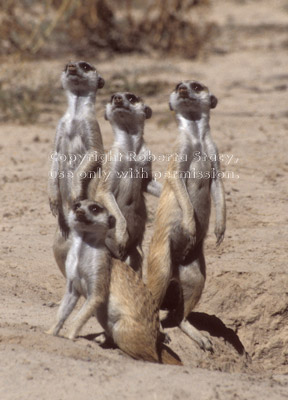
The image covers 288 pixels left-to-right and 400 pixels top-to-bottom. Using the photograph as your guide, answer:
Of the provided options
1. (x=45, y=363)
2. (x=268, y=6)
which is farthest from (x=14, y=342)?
(x=268, y=6)

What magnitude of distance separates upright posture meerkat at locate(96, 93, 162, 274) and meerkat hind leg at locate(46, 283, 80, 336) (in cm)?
70

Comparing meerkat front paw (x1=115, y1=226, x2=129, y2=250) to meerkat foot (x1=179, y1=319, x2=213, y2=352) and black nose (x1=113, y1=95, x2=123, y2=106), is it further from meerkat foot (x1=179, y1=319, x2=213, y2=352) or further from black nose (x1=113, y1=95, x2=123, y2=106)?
black nose (x1=113, y1=95, x2=123, y2=106)

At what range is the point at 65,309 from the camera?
12.4ft

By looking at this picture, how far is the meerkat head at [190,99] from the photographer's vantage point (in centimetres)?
450

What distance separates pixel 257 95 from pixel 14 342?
7178mm

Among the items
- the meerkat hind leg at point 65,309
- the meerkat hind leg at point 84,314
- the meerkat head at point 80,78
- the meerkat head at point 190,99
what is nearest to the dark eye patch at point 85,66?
the meerkat head at point 80,78

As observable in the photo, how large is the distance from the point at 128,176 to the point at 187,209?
46 cm

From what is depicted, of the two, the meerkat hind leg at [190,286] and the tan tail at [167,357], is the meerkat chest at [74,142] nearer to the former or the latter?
the meerkat hind leg at [190,286]

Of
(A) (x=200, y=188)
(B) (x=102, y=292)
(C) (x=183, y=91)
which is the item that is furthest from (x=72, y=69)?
Result: (B) (x=102, y=292)

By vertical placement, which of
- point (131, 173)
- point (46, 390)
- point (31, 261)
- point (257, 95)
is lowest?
point (46, 390)

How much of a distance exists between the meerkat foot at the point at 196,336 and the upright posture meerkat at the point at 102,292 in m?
0.58

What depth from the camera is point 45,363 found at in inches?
127

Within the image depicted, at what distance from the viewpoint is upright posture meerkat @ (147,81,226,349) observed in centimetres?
439

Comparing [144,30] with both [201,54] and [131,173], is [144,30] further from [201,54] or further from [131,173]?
[131,173]
